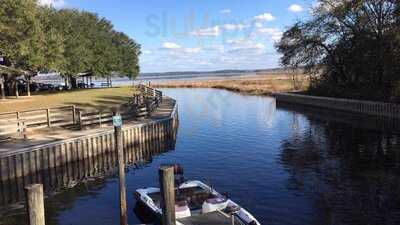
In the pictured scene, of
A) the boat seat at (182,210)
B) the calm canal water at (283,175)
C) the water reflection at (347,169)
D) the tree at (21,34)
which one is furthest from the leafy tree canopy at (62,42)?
the boat seat at (182,210)

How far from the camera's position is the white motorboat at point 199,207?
16.1 meters

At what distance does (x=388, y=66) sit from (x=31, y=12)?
41.1m

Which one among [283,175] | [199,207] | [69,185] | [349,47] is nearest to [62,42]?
[349,47]

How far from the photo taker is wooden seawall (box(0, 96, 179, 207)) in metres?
23.7

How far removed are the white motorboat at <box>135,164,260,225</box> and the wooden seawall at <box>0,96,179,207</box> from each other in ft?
24.8

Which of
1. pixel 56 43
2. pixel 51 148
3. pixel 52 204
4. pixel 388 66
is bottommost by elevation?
pixel 52 204

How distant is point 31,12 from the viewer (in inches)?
2206

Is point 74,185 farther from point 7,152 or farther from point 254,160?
point 254,160

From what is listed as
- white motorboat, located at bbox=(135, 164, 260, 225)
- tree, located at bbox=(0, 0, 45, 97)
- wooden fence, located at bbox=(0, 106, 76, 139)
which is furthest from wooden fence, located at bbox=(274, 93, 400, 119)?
tree, located at bbox=(0, 0, 45, 97)

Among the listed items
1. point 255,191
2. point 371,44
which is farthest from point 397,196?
point 371,44

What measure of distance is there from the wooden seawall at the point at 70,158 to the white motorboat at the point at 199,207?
24.8ft

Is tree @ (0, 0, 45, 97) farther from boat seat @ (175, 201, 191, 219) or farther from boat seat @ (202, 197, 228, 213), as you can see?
boat seat @ (202, 197, 228, 213)

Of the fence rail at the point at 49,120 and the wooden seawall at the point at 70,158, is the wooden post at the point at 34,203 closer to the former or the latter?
the wooden seawall at the point at 70,158

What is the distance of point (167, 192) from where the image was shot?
11.7 m
